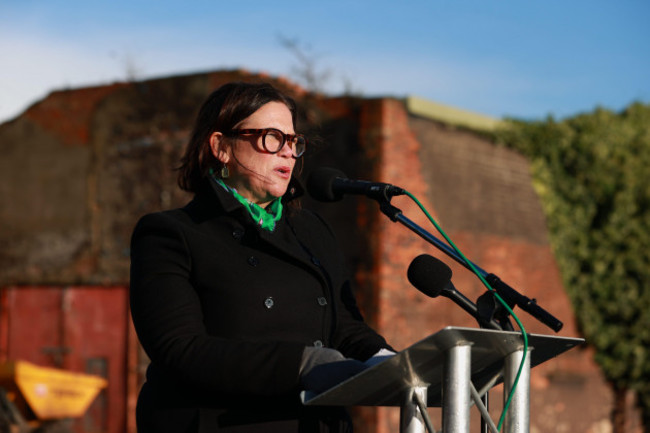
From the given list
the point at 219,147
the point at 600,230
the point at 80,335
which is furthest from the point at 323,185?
the point at 600,230

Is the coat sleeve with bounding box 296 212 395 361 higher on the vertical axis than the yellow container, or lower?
higher

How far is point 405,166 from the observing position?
10836 mm

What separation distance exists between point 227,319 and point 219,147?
0.69 m

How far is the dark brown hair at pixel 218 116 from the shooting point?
3258 mm

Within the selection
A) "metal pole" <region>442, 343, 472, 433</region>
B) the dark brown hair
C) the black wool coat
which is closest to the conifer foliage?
the dark brown hair

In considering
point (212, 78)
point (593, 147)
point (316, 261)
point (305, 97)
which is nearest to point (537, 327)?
point (593, 147)

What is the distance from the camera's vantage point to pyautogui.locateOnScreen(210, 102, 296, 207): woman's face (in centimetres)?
320

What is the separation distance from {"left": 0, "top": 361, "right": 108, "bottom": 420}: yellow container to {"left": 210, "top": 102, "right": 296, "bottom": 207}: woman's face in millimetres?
7988

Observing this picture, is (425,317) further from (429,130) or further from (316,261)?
(316,261)

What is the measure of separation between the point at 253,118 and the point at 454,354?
123 cm

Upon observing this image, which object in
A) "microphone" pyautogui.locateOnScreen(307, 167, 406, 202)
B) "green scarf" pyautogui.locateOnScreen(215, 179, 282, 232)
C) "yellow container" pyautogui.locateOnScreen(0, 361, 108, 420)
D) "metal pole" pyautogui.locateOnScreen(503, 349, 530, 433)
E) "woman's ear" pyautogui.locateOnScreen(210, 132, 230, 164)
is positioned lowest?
"yellow container" pyautogui.locateOnScreen(0, 361, 108, 420)

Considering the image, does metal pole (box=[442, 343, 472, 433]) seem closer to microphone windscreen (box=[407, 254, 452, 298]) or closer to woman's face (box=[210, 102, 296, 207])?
microphone windscreen (box=[407, 254, 452, 298])

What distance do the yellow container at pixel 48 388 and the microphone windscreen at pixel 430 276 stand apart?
843cm

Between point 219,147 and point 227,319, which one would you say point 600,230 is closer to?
point 219,147
